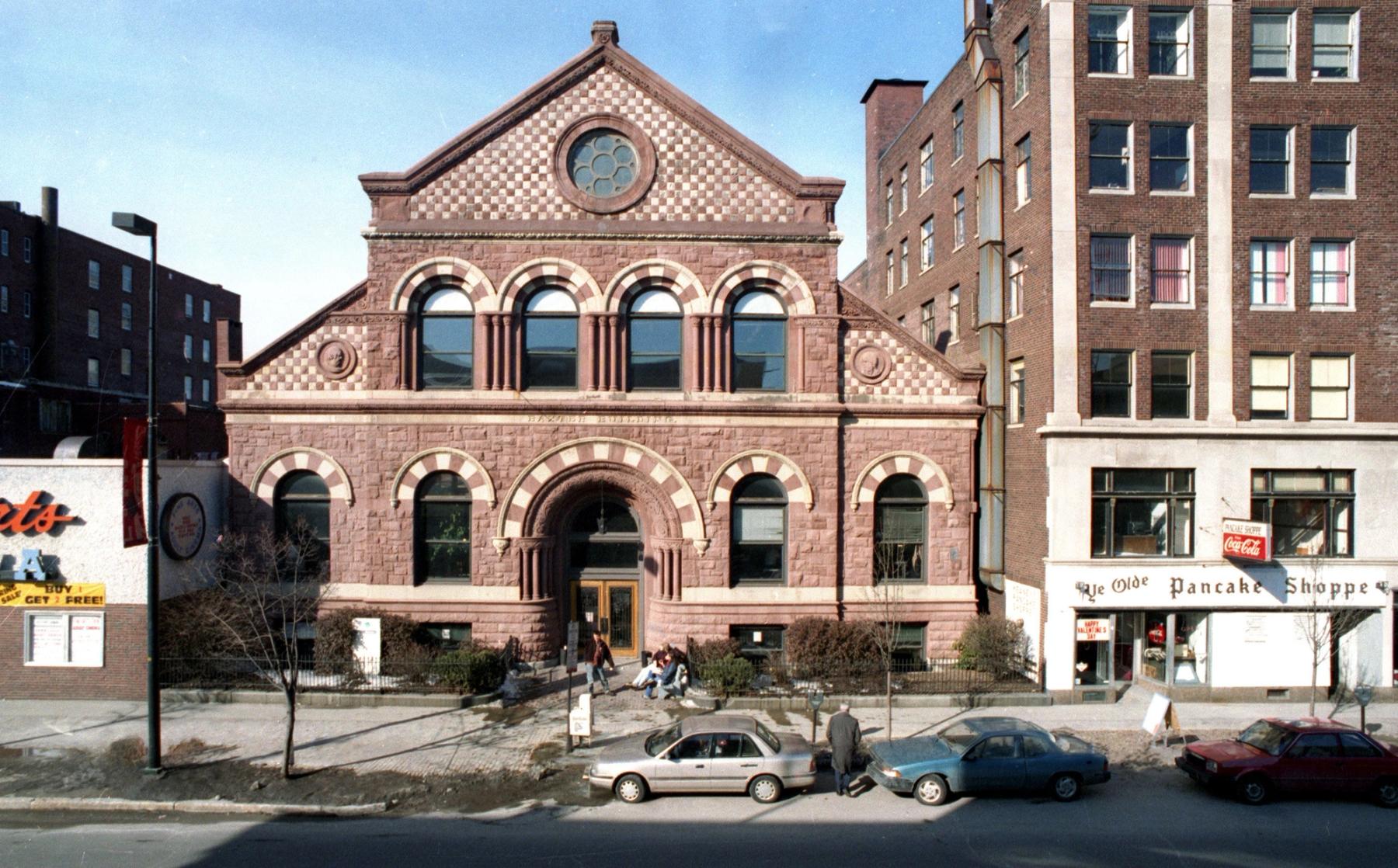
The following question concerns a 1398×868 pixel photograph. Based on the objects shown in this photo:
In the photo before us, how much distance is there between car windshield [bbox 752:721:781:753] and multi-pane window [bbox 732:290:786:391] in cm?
1000

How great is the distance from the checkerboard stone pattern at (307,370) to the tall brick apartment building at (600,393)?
0.05 m

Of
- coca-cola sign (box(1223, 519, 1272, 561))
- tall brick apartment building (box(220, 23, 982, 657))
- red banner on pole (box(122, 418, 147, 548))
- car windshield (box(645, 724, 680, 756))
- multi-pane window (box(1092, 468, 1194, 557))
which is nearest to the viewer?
car windshield (box(645, 724, 680, 756))

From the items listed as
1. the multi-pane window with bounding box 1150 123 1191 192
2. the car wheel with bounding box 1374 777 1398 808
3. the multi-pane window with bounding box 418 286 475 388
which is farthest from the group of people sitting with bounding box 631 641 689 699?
the multi-pane window with bounding box 1150 123 1191 192

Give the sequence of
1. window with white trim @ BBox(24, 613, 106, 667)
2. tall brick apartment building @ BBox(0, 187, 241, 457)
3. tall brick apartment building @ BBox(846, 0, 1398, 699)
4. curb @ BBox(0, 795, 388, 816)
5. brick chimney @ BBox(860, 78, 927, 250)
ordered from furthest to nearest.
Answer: tall brick apartment building @ BBox(0, 187, 241, 457) → brick chimney @ BBox(860, 78, 927, 250) → tall brick apartment building @ BBox(846, 0, 1398, 699) → window with white trim @ BBox(24, 613, 106, 667) → curb @ BBox(0, 795, 388, 816)

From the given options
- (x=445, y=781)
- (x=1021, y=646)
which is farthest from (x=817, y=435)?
(x=445, y=781)

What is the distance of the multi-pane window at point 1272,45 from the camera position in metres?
20.5

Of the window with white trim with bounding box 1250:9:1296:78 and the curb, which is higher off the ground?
the window with white trim with bounding box 1250:9:1296:78

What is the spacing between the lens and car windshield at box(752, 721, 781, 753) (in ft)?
46.1

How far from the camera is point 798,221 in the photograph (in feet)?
71.9

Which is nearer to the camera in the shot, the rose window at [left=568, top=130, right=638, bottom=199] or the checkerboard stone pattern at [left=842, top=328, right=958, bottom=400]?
the rose window at [left=568, top=130, right=638, bottom=199]

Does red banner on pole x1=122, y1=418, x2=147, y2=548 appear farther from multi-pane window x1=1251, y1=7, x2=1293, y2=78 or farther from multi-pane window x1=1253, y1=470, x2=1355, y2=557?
multi-pane window x1=1251, y1=7, x2=1293, y2=78

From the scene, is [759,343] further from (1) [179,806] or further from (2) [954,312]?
(1) [179,806]

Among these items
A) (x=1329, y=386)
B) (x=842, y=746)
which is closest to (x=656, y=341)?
(x=842, y=746)

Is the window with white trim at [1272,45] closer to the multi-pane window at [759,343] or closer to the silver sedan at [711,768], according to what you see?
the multi-pane window at [759,343]
